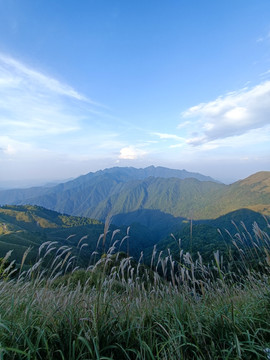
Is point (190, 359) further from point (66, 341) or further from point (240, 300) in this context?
point (240, 300)

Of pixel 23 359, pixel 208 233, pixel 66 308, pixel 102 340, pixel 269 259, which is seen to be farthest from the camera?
pixel 208 233

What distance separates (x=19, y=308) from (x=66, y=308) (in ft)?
2.82

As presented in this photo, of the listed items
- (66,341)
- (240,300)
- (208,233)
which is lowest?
(208,233)

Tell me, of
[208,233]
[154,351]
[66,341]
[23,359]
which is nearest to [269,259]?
[154,351]

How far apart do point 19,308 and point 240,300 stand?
12.7 feet

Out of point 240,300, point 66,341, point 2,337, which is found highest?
point 2,337

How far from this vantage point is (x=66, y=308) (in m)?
2.77

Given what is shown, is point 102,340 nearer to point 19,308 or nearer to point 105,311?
point 105,311

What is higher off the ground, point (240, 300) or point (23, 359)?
point (23, 359)

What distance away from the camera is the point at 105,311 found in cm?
259

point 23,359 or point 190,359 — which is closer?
point 23,359

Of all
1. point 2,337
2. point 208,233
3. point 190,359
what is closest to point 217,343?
point 190,359

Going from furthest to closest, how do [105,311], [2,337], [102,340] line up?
[105,311]
[102,340]
[2,337]

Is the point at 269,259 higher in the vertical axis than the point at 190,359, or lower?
higher
